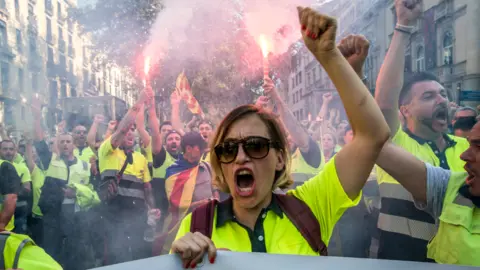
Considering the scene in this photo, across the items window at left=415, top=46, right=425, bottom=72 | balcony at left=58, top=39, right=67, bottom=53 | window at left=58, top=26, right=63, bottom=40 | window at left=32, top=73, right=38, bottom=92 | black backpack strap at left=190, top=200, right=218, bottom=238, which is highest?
window at left=58, top=26, right=63, bottom=40

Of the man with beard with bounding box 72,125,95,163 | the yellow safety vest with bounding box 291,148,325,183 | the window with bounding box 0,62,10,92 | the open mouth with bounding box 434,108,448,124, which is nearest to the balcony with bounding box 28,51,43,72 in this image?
the window with bounding box 0,62,10,92

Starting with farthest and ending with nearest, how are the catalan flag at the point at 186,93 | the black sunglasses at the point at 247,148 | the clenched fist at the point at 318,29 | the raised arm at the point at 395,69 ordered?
the catalan flag at the point at 186,93
the raised arm at the point at 395,69
the black sunglasses at the point at 247,148
the clenched fist at the point at 318,29

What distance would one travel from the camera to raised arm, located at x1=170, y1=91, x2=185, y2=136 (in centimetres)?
289

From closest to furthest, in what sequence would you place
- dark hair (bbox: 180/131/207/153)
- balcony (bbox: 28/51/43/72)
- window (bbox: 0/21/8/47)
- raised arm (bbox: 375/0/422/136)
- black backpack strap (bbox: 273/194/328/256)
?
1. black backpack strap (bbox: 273/194/328/256)
2. raised arm (bbox: 375/0/422/136)
3. window (bbox: 0/21/8/47)
4. balcony (bbox: 28/51/43/72)
5. dark hair (bbox: 180/131/207/153)

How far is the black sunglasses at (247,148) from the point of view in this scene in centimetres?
136

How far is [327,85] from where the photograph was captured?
288cm

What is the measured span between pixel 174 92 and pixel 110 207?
2.71 ft

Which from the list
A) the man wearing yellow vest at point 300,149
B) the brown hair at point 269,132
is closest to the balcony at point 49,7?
the man wearing yellow vest at point 300,149

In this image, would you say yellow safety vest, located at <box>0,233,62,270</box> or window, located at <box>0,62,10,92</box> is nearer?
yellow safety vest, located at <box>0,233,62,270</box>

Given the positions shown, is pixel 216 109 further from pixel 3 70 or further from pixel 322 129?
pixel 3 70

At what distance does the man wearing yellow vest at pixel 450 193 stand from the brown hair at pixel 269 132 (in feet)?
1.19

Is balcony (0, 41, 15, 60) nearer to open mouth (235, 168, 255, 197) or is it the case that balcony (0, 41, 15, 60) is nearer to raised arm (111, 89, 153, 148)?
raised arm (111, 89, 153, 148)

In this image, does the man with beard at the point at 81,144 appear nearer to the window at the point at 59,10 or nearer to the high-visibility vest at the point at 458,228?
the window at the point at 59,10

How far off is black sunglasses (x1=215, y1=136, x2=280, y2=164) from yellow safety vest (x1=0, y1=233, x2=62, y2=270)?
0.81 metres
